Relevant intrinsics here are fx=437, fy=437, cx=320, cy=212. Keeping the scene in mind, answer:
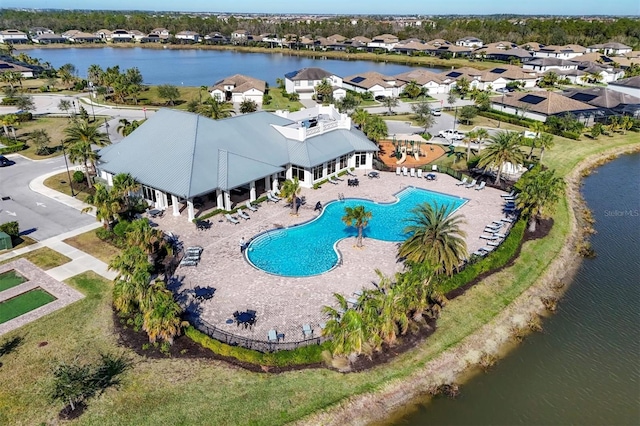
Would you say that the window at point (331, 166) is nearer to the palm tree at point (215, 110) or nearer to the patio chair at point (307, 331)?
the patio chair at point (307, 331)

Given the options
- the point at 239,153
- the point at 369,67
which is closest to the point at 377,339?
the point at 239,153

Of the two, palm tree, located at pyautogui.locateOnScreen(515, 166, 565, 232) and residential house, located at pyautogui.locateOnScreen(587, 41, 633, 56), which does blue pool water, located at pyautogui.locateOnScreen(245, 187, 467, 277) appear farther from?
residential house, located at pyautogui.locateOnScreen(587, 41, 633, 56)

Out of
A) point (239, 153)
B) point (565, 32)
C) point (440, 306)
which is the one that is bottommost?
point (440, 306)

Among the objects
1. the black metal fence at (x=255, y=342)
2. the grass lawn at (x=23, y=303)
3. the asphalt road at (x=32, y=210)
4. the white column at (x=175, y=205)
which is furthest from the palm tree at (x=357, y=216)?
the asphalt road at (x=32, y=210)

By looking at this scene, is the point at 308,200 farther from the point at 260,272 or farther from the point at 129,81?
the point at 129,81

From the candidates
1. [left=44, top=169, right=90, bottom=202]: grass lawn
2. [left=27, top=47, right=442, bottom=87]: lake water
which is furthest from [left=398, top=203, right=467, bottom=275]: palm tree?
[left=27, top=47, right=442, bottom=87]: lake water

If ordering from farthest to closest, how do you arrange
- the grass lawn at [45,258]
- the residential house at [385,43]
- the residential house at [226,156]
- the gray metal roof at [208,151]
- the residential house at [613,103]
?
1. the residential house at [385,43]
2. the residential house at [613,103]
3. the residential house at [226,156]
4. the gray metal roof at [208,151]
5. the grass lawn at [45,258]
